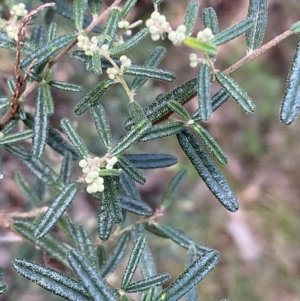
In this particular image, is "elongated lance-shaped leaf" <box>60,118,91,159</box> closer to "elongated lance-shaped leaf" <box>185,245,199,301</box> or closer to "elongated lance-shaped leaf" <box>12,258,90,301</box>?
"elongated lance-shaped leaf" <box>12,258,90,301</box>

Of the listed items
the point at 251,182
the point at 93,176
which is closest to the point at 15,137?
the point at 93,176

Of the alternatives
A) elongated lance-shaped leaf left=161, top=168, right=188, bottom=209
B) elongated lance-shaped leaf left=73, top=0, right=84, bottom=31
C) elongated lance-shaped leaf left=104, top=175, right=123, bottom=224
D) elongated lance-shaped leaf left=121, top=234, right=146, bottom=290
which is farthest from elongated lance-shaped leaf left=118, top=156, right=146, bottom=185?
elongated lance-shaped leaf left=161, top=168, right=188, bottom=209

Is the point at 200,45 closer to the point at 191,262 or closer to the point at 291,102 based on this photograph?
the point at 291,102

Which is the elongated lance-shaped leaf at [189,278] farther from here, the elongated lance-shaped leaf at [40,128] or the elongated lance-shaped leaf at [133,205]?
the elongated lance-shaped leaf at [40,128]

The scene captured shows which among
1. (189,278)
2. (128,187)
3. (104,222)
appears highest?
(128,187)

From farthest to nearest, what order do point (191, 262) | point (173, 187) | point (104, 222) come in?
point (173, 187) → point (191, 262) → point (104, 222)

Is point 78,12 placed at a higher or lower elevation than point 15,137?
higher

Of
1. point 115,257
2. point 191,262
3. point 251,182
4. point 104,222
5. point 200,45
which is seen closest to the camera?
point 200,45
